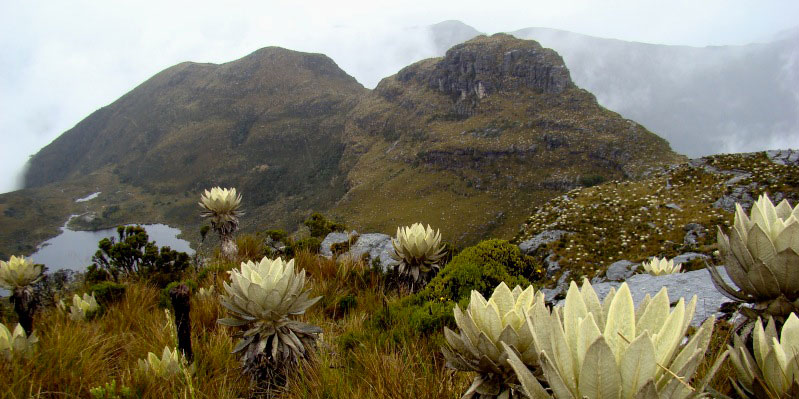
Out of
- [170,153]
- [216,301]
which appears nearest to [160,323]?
[216,301]

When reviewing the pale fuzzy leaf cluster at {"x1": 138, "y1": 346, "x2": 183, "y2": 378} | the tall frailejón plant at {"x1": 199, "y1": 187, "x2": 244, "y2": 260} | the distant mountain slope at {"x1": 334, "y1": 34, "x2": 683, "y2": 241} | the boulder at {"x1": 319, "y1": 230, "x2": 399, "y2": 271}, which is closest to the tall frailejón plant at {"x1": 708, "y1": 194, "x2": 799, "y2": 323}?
the pale fuzzy leaf cluster at {"x1": 138, "y1": 346, "x2": 183, "y2": 378}

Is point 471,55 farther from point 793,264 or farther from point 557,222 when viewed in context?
point 793,264

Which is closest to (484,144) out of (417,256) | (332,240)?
(332,240)

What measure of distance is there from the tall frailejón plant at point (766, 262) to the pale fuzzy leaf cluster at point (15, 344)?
4505mm

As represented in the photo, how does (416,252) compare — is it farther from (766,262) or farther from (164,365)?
(766,262)

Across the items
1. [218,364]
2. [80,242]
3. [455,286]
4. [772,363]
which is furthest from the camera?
[80,242]

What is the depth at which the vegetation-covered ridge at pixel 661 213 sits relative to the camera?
1400 centimetres

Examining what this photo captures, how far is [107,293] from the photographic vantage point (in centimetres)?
521

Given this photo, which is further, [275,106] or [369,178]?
[275,106]

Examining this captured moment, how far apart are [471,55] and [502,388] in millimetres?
153193

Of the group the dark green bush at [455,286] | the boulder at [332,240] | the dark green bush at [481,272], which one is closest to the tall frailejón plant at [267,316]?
the dark green bush at [455,286]

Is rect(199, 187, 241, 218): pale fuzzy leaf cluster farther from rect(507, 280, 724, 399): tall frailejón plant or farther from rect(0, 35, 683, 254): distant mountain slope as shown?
rect(0, 35, 683, 254): distant mountain slope

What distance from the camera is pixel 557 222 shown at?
18.0m

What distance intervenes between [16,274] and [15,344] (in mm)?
3686
